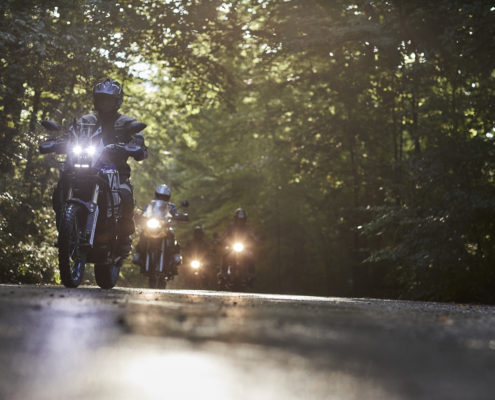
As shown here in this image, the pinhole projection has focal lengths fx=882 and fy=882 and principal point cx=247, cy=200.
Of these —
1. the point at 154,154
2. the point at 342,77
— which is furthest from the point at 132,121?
the point at 154,154

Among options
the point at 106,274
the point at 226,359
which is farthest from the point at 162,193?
the point at 226,359

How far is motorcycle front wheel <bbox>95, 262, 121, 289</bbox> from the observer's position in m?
10.4

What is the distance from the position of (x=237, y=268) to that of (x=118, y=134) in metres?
9.90

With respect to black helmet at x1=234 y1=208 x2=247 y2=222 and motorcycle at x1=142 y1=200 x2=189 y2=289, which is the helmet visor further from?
black helmet at x1=234 y1=208 x2=247 y2=222

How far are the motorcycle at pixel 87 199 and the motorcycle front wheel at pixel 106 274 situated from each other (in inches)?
4.0

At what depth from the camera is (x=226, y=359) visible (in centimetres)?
270

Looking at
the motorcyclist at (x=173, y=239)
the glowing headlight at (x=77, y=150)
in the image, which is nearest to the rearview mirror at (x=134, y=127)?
the glowing headlight at (x=77, y=150)

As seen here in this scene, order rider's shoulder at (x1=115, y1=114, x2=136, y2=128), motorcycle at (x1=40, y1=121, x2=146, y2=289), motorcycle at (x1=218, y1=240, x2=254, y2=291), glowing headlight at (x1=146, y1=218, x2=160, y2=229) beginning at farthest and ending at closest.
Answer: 1. motorcycle at (x1=218, y1=240, x2=254, y2=291)
2. glowing headlight at (x1=146, y1=218, x2=160, y2=229)
3. rider's shoulder at (x1=115, y1=114, x2=136, y2=128)
4. motorcycle at (x1=40, y1=121, x2=146, y2=289)

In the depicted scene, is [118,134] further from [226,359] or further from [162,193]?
[226,359]

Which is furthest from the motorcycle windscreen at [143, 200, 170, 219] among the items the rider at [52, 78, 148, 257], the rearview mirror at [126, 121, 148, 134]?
the rearview mirror at [126, 121, 148, 134]

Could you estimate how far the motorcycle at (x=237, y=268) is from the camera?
1983cm

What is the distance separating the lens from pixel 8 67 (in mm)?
14977

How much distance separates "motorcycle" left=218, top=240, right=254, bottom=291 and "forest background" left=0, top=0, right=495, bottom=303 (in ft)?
8.18

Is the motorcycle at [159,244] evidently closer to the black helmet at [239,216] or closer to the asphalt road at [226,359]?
the black helmet at [239,216]
